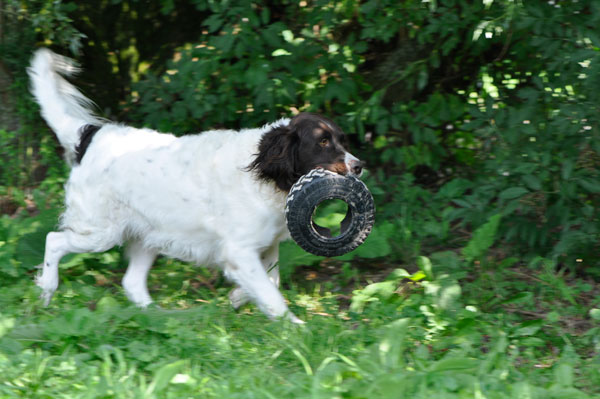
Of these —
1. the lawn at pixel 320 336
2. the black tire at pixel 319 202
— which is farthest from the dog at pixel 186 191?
the lawn at pixel 320 336

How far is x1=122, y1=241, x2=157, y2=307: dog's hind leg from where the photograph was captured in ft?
15.2

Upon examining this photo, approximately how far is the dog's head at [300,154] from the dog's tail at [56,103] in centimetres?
139

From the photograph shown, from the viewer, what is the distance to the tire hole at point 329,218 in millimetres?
4585

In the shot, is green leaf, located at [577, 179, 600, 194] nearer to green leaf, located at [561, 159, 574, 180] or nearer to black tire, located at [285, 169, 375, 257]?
green leaf, located at [561, 159, 574, 180]

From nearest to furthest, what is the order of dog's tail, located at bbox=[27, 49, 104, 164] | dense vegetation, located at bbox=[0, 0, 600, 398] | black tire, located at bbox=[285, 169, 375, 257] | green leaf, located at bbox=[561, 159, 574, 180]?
1. dense vegetation, located at bbox=[0, 0, 600, 398]
2. black tire, located at bbox=[285, 169, 375, 257]
3. green leaf, located at bbox=[561, 159, 574, 180]
4. dog's tail, located at bbox=[27, 49, 104, 164]

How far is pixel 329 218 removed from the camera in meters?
5.04

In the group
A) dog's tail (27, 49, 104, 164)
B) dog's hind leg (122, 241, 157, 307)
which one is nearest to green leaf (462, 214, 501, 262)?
dog's hind leg (122, 241, 157, 307)

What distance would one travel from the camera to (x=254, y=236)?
4281mm

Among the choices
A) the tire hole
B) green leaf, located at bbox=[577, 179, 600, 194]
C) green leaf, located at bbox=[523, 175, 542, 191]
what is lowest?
the tire hole

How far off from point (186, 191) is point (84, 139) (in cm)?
85

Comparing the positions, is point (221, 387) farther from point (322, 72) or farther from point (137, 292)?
point (322, 72)

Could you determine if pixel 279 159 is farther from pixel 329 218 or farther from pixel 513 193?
pixel 513 193

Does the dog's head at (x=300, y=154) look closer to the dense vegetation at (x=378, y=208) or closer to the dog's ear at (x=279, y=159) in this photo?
the dog's ear at (x=279, y=159)

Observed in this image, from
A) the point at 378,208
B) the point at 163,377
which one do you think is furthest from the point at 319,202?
the point at 378,208
